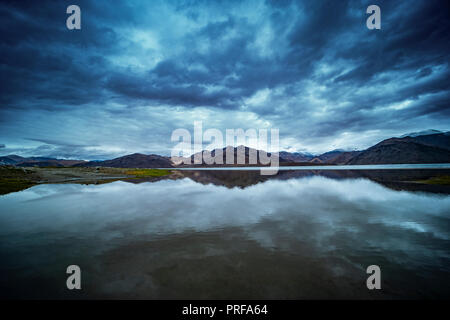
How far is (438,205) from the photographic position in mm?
17062

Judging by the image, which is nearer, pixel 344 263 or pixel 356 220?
pixel 344 263

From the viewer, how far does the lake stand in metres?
6.14

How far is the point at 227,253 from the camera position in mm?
8664

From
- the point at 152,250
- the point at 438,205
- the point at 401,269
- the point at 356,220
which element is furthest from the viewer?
the point at 438,205

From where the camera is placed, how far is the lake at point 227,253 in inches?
242

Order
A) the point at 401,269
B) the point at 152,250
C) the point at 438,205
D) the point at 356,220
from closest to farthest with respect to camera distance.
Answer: the point at 401,269, the point at 152,250, the point at 356,220, the point at 438,205

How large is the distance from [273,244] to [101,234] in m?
10.1

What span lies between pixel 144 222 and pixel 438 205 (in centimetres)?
2603
